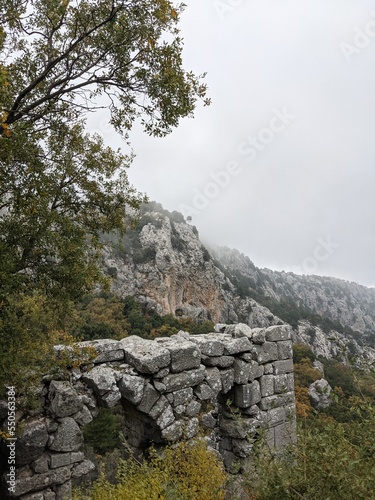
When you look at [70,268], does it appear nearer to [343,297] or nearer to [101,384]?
[101,384]

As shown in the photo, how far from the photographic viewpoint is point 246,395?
302 inches

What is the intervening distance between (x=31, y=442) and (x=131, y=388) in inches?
66.6

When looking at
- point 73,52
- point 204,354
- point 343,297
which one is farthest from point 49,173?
point 343,297

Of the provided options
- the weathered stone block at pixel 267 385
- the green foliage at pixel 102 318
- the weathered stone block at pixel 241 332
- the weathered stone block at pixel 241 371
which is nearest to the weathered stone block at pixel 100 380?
the weathered stone block at pixel 241 371

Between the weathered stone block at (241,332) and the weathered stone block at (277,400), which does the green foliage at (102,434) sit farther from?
the weathered stone block at (241,332)

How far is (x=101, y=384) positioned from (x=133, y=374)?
63cm

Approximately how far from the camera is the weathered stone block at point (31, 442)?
5355mm

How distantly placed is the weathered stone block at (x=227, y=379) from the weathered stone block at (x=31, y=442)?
3570 millimetres

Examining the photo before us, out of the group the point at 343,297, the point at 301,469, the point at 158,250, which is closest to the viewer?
the point at 301,469

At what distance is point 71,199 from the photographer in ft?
23.8

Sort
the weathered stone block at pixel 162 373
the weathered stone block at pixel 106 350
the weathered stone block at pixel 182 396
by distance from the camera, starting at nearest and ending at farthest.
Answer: the weathered stone block at pixel 106 350
the weathered stone block at pixel 162 373
the weathered stone block at pixel 182 396

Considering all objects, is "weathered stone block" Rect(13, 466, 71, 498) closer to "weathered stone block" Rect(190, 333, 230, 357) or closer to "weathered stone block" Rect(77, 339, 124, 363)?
"weathered stone block" Rect(77, 339, 124, 363)

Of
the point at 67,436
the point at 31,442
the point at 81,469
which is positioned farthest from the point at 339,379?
the point at 31,442

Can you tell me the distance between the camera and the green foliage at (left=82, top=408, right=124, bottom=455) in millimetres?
14703
